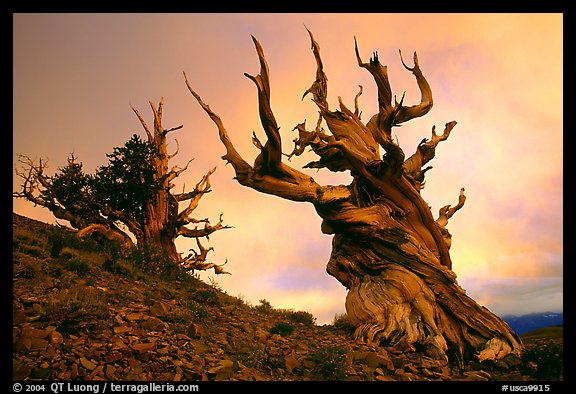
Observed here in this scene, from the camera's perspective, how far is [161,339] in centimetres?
824

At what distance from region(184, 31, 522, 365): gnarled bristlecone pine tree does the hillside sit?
72 cm

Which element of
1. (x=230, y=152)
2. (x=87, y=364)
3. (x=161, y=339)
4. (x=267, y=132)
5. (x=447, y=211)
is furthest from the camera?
(x=447, y=211)

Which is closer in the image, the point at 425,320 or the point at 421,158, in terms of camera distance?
the point at 425,320

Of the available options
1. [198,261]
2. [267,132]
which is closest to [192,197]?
[198,261]

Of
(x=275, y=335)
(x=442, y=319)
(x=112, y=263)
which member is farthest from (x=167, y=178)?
(x=442, y=319)

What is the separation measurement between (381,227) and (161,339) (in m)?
6.40

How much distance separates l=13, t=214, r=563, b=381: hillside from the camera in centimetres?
720

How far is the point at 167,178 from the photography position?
18109mm

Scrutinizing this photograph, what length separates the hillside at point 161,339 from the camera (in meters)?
7.20

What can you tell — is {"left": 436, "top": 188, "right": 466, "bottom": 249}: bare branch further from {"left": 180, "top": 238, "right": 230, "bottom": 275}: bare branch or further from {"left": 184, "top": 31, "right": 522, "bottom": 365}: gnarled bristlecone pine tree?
{"left": 180, "top": 238, "right": 230, "bottom": 275}: bare branch

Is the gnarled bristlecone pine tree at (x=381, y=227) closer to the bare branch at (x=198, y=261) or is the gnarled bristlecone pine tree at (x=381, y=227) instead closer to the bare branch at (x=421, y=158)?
the bare branch at (x=421, y=158)

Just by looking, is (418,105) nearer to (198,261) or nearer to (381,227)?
(381,227)
